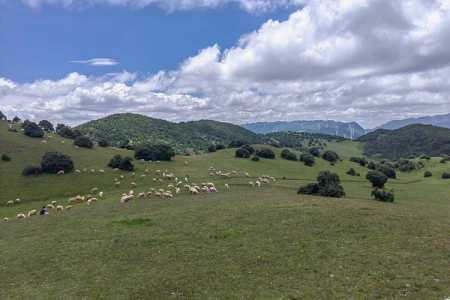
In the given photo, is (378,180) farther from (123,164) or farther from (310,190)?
(123,164)

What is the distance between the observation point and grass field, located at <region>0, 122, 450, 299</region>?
16.1 meters

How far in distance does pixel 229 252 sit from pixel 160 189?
30.2 m

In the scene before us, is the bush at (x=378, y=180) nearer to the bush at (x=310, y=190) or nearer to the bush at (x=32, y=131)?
the bush at (x=310, y=190)

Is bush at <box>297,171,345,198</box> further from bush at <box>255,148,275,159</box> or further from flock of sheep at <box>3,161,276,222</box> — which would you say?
bush at <box>255,148,275,159</box>

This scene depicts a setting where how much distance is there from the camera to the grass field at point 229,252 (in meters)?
16.1

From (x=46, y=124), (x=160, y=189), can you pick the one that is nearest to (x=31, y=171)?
(x=160, y=189)

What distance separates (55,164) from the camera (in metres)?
66.4

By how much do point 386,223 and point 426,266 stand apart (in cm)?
827

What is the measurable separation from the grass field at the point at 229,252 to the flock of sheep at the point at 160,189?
5.84 metres

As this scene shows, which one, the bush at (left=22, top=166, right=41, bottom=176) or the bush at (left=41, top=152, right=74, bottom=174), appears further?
the bush at (left=41, top=152, right=74, bottom=174)

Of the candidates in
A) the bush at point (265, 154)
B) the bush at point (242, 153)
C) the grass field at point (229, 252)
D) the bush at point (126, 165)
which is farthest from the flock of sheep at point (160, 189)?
the bush at point (265, 154)

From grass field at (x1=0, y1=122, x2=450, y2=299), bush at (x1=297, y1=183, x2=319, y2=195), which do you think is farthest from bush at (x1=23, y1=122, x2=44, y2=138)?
bush at (x1=297, y1=183, x2=319, y2=195)

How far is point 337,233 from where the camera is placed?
23516mm

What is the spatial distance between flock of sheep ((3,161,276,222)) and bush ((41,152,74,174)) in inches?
64.5
